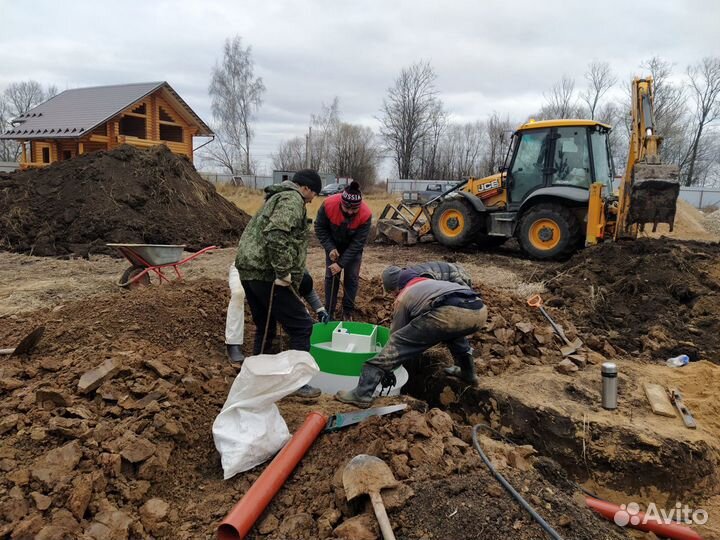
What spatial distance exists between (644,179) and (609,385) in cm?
507

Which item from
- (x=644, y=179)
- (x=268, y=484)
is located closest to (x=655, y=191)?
(x=644, y=179)

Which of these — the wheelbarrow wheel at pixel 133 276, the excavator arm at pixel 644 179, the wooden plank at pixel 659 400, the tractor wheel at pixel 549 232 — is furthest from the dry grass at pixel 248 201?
the wooden plank at pixel 659 400

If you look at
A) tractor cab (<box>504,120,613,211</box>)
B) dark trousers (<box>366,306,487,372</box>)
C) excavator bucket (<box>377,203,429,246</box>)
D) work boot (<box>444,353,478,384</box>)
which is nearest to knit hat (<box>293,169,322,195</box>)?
dark trousers (<box>366,306,487,372</box>)

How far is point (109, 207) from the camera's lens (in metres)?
10.6

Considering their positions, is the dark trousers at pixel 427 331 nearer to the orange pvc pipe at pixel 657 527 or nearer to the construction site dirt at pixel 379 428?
the construction site dirt at pixel 379 428

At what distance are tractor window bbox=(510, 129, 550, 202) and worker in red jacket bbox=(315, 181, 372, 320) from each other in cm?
552

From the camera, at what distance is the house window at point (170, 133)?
1819 cm

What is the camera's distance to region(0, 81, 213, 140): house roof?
593 inches

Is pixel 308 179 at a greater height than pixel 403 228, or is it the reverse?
pixel 308 179

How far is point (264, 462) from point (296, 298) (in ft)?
4.03

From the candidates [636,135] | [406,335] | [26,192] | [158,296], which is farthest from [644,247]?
[26,192]

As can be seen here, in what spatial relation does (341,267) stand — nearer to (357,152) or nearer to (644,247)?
(644,247)

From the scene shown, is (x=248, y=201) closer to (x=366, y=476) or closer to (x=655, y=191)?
(x=655, y=191)

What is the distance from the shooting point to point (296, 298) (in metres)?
3.55
